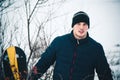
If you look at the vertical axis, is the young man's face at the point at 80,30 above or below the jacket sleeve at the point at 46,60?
above

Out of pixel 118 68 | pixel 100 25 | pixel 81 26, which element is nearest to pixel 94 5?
pixel 100 25

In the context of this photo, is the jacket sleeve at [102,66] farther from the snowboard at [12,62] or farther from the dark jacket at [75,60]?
the snowboard at [12,62]

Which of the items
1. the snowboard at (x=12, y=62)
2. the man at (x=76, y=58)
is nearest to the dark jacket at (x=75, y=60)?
the man at (x=76, y=58)

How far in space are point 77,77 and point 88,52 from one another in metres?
0.42

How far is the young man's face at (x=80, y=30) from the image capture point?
14.1 feet

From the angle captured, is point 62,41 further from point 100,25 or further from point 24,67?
point 100,25

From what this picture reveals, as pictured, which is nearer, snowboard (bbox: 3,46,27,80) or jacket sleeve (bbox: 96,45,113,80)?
jacket sleeve (bbox: 96,45,113,80)

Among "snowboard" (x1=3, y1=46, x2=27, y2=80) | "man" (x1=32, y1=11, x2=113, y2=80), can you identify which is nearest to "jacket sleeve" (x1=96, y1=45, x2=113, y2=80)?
"man" (x1=32, y1=11, x2=113, y2=80)

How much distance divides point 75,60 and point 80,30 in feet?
1.50

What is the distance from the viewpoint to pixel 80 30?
429cm

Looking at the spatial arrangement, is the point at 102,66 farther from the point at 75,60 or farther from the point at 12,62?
the point at 12,62

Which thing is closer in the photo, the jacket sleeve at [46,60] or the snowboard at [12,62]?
the jacket sleeve at [46,60]

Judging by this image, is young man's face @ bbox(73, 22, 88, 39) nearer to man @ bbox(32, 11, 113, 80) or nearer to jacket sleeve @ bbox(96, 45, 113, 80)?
man @ bbox(32, 11, 113, 80)

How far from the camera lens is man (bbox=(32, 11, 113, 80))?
4.25 m
